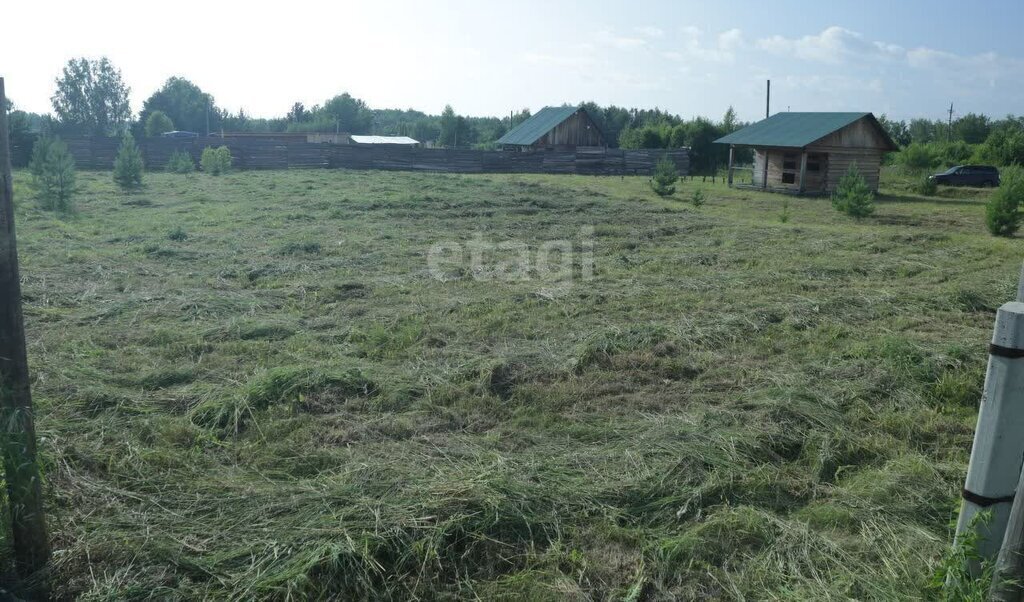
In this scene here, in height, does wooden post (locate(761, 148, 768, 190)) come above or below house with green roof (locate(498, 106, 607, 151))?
below

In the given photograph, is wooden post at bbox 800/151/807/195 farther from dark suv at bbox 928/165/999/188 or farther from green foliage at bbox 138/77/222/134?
green foliage at bbox 138/77/222/134

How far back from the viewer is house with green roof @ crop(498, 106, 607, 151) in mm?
39250

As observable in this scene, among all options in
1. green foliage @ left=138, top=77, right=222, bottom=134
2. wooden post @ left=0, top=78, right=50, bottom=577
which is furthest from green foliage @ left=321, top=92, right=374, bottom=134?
wooden post @ left=0, top=78, right=50, bottom=577

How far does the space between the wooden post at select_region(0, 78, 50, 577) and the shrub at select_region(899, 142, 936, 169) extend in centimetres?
3501

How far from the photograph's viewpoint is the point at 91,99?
68688 millimetres

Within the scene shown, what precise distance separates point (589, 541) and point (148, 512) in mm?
2003

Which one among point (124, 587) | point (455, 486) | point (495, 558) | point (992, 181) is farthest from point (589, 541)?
point (992, 181)

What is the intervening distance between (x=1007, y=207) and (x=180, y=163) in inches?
1029

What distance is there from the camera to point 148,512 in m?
3.35

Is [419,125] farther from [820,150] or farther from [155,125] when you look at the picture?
[820,150]

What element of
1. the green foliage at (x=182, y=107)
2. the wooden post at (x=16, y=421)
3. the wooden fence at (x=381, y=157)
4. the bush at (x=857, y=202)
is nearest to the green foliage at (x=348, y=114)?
the green foliage at (x=182, y=107)

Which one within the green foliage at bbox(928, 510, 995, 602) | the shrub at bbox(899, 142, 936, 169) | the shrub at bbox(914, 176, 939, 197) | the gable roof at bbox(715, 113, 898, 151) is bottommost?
the green foliage at bbox(928, 510, 995, 602)

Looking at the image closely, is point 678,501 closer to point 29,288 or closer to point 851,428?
point 851,428

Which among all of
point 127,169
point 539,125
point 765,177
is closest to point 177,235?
point 127,169
